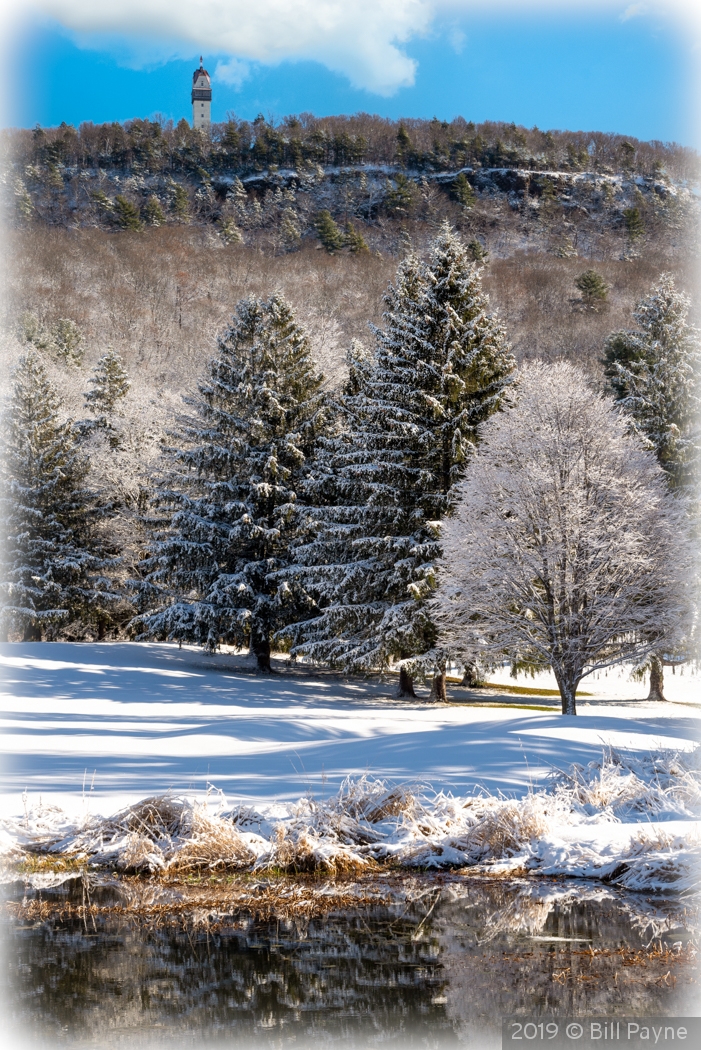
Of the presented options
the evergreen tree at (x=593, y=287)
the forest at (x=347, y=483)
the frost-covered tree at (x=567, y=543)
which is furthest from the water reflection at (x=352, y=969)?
the evergreen tree at (x=593, y=287)

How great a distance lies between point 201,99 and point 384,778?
496ft

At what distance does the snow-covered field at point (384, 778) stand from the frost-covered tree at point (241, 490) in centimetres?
698

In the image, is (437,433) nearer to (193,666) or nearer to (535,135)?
(193,666)

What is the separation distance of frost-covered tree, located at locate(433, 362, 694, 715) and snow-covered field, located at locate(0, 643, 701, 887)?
2325mm

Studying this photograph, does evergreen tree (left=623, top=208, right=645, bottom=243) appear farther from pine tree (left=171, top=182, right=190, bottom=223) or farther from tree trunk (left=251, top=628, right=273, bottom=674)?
tree trunk (left=251, top=628, right=273, bottom=674)

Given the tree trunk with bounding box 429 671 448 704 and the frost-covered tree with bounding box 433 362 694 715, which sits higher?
the frost-covered tree with bounding box 433 362 694 715

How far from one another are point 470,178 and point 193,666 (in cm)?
9832

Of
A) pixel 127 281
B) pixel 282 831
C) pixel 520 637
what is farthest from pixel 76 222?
pixel 282 831

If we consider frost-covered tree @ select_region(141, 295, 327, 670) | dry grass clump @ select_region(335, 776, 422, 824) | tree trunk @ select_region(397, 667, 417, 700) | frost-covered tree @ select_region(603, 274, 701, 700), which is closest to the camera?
dry grass clump @ select_region(335, 776, 422, 824)

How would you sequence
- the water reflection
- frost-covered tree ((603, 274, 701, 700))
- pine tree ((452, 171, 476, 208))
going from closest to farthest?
1. the water reflection
2. frost-covered tree ((603, 274, 701, 700))
3. pine tree ((452, 171, 476, 208))

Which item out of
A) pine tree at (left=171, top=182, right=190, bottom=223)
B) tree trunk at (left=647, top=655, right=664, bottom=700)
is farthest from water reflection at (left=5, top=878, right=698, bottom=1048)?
pine tree at (left=171, top=182, right=190, bottom=223)

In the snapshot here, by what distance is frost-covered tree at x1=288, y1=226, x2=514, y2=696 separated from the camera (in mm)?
21422

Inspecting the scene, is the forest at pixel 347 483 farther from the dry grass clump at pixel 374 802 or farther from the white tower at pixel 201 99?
the white tower at pixel 201 99

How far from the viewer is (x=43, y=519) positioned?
28172 millimetres
